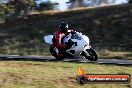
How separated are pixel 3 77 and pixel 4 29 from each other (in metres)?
36.3

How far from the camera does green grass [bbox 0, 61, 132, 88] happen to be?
15070 mm

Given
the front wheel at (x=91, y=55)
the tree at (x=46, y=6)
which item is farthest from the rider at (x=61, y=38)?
the tree at (x=46, y=6)

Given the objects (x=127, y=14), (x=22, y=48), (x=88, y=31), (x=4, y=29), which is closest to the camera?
(x=22, y=48)

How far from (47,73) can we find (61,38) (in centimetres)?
555

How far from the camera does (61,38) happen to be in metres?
22.3

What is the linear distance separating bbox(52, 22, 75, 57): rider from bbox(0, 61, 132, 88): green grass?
194cm

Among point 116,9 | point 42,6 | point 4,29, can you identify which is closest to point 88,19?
point 116,9

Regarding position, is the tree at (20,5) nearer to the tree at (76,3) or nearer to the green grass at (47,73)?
the tree at (76,3)

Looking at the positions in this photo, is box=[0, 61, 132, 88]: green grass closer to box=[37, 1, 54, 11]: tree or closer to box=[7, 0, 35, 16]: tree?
box=[7, 0, 35, 16]: tree

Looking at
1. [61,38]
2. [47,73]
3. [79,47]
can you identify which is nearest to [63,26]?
[61,38]

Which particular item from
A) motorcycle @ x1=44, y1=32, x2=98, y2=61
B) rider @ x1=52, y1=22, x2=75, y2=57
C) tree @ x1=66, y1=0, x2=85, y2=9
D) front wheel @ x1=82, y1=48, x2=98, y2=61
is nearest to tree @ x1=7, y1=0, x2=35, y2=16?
tree @ x1=66, y1=0, x2=85, y2=9

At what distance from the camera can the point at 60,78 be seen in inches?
626

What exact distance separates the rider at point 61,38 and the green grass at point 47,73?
1941 millimetres

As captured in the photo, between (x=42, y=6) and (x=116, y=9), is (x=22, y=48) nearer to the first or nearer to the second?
(x=116, y=9)
